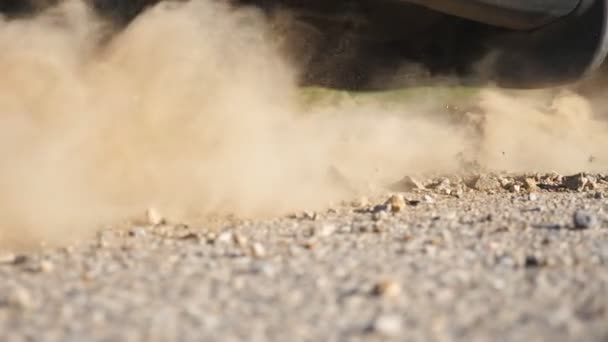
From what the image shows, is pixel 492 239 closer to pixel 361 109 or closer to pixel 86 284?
pixel 86 284

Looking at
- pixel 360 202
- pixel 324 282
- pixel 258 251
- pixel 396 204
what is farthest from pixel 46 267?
pixel 360 202

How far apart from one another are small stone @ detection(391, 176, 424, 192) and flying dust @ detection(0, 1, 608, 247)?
0.09 metres

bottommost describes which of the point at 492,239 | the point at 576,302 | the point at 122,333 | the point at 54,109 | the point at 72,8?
the point at 122,333

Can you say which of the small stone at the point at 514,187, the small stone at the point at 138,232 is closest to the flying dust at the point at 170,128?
the small stone at the point at 138,232

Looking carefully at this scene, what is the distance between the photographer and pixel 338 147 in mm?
5090

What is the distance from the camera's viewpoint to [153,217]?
3.83 metres

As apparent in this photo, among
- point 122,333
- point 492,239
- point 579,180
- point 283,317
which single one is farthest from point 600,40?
point 122,333

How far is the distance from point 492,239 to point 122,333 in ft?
5.31

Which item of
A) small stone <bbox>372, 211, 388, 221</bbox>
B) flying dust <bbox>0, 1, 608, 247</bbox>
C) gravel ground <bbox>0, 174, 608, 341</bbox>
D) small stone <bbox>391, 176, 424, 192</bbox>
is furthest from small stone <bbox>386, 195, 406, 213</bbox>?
small stone <bbox>391, 176, 424, 192</bbox>

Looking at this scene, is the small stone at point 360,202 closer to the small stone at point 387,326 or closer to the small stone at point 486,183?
the small stone at point 486,183

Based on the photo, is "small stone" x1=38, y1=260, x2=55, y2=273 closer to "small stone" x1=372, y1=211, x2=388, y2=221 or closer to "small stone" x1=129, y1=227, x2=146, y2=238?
"small stone" x1=129, y1=227, x2=146, y2=238

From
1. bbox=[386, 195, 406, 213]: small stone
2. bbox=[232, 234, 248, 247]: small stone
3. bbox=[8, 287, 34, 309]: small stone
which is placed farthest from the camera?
bbox=[386, 195, 406, 213]: small stone

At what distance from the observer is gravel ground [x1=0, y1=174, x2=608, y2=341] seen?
226cm

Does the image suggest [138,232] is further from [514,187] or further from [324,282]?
[514,187]
